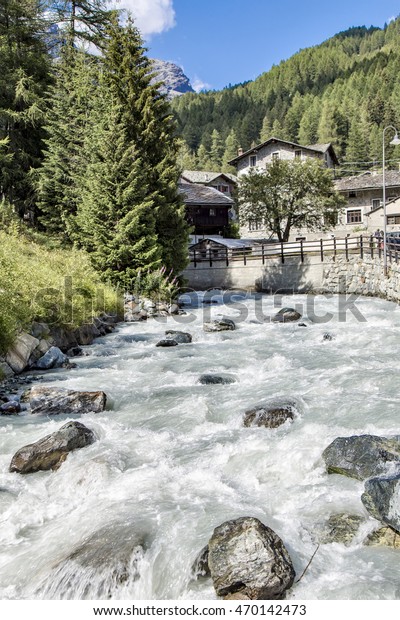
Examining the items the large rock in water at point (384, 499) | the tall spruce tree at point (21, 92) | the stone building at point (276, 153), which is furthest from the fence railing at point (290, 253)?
the stone building at point (276, 153)

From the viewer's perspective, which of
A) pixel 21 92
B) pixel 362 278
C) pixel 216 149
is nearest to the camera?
pixel 362 278

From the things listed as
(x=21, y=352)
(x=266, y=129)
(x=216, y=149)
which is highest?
(x=266, y=129)

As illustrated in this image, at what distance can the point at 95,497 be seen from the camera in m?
6.18

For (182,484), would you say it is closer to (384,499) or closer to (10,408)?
(384,499)

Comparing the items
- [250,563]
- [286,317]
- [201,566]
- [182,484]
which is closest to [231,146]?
[286,317]

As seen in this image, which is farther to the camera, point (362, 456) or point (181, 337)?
point (181, 337)

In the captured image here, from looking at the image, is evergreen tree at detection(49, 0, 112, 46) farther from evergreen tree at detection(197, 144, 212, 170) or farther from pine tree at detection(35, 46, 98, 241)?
evergreen tree at detection(197, 144, 212, 170)

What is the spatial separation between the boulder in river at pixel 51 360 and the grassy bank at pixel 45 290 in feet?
3.52

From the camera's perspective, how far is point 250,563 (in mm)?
4520

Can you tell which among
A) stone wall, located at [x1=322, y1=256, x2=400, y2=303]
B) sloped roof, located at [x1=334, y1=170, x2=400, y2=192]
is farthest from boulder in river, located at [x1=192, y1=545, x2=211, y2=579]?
sloped roof, located at [x1=334, y1=170, x2=400, y2=192]

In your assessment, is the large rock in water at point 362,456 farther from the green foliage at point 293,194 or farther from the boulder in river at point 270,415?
the green foliage at point 293,194

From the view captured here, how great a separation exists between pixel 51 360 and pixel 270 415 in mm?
7128

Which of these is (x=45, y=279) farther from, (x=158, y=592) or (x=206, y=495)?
(x=158, y=592)

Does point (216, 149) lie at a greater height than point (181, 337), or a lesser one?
greater
